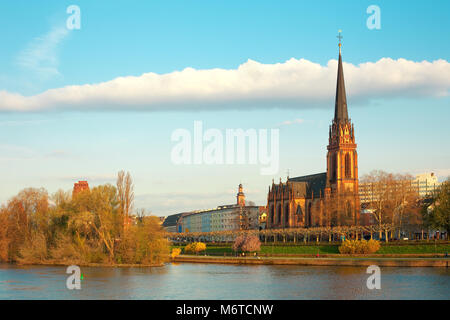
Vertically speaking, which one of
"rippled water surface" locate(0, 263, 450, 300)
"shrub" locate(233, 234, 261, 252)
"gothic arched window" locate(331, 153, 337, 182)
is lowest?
"rippled water surface" locate(0, 263, 450, 300)

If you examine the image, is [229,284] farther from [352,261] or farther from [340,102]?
[340,102]

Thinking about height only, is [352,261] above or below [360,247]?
below

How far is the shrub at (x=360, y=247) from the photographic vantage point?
9725cm

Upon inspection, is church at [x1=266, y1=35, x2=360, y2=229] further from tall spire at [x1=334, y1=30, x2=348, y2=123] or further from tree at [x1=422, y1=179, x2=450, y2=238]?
tree at [x1=422, y1=179, x2=450, y2=238]

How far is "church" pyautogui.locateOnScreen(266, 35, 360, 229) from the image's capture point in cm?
15375

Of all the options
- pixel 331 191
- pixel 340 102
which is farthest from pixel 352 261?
pixel 340 102

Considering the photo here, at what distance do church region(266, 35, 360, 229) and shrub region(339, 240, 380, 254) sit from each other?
4519cm

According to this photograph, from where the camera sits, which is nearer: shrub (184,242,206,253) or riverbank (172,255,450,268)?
riverbank (172,255,450,268)

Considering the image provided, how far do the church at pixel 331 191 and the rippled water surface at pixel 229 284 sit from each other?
75823 mm

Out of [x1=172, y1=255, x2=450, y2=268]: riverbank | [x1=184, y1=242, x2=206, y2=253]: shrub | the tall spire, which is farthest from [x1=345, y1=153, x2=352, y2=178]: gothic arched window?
[x1=172, y1=255, x2=450, y2=268]: riverbank

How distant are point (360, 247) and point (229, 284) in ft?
135

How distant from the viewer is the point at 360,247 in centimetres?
9775
